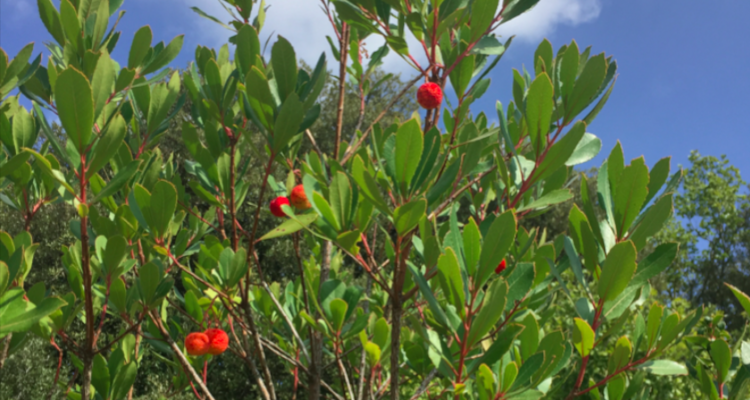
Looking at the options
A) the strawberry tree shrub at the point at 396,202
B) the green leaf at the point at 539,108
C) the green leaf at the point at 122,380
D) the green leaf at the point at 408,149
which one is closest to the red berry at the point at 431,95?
the strawberry tree shrub at the point at 396,202

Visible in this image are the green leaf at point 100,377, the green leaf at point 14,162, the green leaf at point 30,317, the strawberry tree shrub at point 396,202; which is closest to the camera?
the green leaf at point 30,317

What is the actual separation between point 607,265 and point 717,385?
2.03 ft

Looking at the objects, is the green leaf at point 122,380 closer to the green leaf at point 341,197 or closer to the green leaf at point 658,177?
the green leaf at point 341,197

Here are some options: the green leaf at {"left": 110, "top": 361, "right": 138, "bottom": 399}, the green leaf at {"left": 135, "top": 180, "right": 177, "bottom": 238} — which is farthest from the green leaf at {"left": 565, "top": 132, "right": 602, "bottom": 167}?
the green leaf at {"left": 110, "top": 361, "right": 138, "bottom": 399}

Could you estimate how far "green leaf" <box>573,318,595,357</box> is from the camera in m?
0.95

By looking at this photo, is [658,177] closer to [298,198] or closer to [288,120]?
[288,120]

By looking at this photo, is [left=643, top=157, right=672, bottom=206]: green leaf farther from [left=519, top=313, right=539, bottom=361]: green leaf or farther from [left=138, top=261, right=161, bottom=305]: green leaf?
[left=138, top=261, right=161, bottom=305]: green leaf

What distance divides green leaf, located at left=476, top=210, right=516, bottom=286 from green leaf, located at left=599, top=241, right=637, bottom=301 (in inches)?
7.2

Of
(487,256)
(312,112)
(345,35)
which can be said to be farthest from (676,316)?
(345,35)

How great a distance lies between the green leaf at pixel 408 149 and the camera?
890 mm

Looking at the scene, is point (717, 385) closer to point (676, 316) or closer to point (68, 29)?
point (676, 316)

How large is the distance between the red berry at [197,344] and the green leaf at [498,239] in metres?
1.07

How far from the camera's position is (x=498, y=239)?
0.88m

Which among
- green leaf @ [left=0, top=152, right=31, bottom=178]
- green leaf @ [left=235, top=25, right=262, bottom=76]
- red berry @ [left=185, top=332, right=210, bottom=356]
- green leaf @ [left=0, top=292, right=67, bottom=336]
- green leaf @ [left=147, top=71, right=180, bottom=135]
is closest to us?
green leaf @ [left=0, top=292, right=67, bottom=336]
